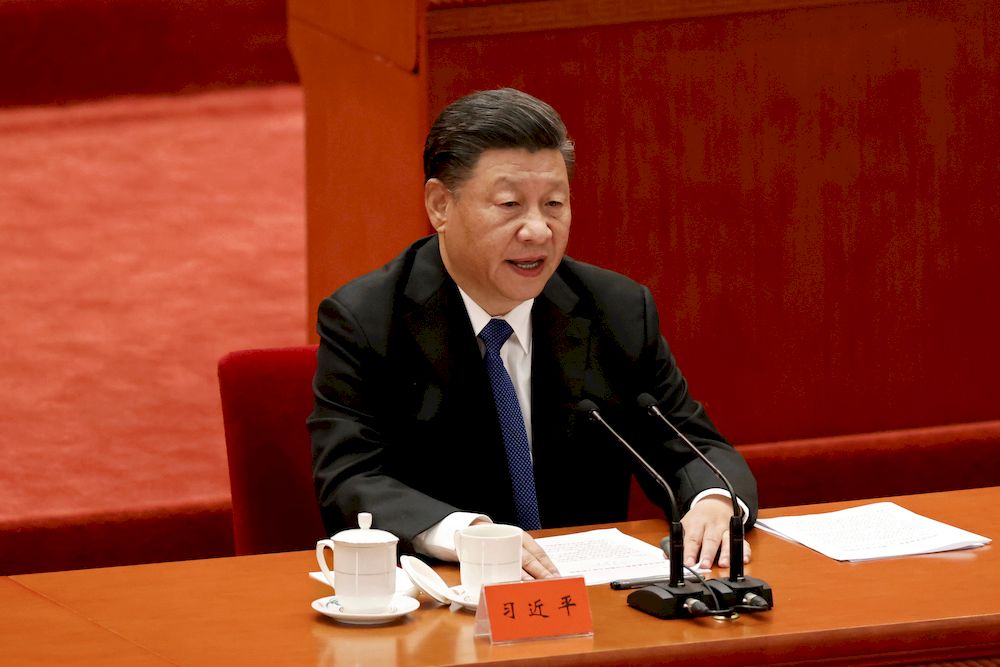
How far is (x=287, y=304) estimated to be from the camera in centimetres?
376

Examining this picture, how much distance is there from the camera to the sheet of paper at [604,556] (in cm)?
170

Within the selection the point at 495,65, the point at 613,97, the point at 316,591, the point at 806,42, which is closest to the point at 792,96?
the point at 806,42

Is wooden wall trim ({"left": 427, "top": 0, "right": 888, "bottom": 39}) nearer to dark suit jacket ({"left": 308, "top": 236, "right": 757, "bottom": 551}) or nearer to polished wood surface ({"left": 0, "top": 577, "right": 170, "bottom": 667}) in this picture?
dark suit jacket ({"left": 308, "top": 236, "right": 757, "bottom": 551})

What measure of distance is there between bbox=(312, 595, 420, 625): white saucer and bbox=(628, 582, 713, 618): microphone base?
0.24 m

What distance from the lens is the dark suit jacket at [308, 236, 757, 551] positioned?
201 cm

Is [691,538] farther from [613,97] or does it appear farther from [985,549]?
[613,97]

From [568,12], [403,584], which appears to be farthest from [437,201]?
[568,12]

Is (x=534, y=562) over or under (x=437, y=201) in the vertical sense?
under

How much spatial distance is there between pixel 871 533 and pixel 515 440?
497mm

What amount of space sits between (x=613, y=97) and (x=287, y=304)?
1088 millimetres

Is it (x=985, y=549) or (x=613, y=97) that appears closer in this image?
(x=985, y=549)

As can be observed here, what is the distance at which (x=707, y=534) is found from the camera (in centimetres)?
180

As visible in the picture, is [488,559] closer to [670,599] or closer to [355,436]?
[670,599]

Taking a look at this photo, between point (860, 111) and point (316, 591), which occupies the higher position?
point (860, 111)
